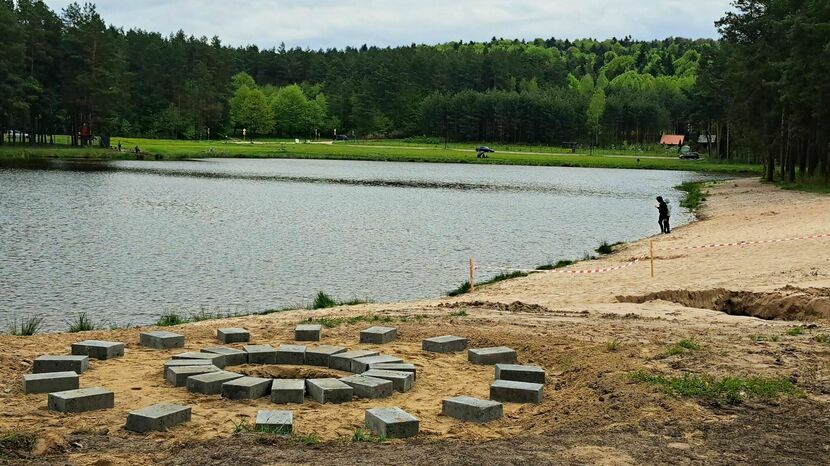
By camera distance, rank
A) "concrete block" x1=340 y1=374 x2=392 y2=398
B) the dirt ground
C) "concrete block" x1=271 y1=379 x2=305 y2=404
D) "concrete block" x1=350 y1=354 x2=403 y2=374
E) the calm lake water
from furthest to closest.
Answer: the calm lake water
"concrete block" x1=350 y1=354 x2=403 y2=374
"concrete block" x1=340 y1=374 x2=392 y2=398
"concrete block" x1=271 y1=379 x2=305 y2=404
the dirt ground

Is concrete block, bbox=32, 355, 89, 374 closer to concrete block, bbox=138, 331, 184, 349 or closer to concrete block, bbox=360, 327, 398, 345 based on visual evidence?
concrete block, bbox=138, 331, 184, 349

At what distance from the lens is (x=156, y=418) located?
8648mm

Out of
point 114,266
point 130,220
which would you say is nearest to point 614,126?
point 130,220

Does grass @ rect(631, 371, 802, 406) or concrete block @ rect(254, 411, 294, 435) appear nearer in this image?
concrete block @ rect(254, 411, 294, 435)

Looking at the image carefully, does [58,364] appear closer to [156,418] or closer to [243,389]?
[243,389]

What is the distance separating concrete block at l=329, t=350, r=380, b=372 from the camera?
11688mm

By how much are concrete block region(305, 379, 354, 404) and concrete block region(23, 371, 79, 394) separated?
292 centimetres

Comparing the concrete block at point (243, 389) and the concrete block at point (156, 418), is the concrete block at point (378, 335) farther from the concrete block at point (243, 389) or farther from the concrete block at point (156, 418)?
the concrete block at point (156, 418)

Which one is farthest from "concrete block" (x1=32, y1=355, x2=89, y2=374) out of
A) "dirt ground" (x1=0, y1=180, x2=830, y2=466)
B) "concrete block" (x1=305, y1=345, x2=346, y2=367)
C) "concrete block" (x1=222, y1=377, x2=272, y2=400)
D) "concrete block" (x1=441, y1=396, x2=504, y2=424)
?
"concrete block" (x1=441, y1=396, x2=504, y2=424)

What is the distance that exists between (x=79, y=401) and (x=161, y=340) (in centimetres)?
372

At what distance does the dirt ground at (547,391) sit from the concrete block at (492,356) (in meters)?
0.16

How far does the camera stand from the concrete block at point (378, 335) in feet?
44.3

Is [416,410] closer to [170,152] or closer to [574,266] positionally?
[574,266]

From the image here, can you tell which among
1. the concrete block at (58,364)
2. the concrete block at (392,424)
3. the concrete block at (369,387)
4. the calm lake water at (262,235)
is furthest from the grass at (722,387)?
the calm lake water at (262,235)
